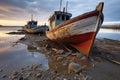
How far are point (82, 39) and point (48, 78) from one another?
395 cm

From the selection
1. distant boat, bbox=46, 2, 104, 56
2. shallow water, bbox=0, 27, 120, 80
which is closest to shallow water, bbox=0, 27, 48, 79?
shallow water, bbox=0, 27, 120, 80

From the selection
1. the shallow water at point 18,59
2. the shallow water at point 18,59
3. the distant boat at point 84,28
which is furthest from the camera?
the distant boat at point 84,28

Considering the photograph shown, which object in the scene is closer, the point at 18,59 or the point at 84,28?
the point at 84,28

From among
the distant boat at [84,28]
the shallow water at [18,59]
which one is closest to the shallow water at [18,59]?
the shallow water at [18,59]

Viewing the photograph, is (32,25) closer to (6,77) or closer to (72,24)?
(72,24)

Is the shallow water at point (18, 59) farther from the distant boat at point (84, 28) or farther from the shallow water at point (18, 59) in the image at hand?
the distant boat at point (84, 28)

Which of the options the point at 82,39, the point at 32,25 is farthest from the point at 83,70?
the point at 32,25

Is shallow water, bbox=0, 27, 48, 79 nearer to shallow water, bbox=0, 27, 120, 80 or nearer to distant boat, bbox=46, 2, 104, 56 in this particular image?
shallow water, bbox=0, 27, 120, 80

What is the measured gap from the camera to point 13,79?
455 cm

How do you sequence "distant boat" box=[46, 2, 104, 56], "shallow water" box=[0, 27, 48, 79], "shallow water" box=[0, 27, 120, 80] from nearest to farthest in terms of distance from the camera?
"shallow water" box=[0, 27, 48, 79] < "shallow water" box=[0, 27, 120, 80] < "distant boat" box=[46, 2, 104, 56]

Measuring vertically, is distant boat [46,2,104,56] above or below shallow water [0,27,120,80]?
above

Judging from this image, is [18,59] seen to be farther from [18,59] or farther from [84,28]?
[84,28]

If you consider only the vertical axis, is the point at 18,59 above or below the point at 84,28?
below

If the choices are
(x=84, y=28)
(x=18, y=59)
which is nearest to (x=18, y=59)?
(x=18, y=59)
